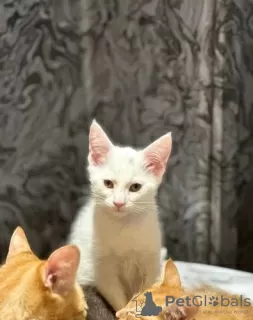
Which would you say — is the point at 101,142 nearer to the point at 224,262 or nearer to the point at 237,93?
the point at 237,93

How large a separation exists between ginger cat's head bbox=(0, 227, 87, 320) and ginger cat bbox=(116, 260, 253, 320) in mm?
100

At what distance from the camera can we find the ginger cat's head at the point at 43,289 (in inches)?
28.9

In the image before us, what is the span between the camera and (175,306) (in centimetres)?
75

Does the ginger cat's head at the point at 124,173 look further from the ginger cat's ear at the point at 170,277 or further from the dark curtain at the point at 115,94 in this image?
the dark curtain at the point at 115,94

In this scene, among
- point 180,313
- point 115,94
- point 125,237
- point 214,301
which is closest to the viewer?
point 180,313

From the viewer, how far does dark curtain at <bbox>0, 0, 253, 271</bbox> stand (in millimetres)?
1179

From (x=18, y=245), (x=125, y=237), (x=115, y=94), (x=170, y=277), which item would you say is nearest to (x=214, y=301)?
(x=170, y=277)

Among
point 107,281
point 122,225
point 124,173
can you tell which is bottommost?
point 107,281

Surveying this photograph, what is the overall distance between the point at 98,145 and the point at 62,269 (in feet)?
0.92

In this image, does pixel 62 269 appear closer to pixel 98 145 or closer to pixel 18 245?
pixel 18 245

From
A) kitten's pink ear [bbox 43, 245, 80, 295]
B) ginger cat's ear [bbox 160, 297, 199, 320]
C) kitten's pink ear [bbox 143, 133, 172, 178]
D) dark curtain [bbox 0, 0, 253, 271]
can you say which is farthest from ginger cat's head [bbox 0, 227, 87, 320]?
dark curtain [bbox 0, 0, 253, 271]

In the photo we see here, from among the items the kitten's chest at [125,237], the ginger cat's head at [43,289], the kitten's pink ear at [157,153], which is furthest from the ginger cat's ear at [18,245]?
the kitten's pink ear at [157,153]

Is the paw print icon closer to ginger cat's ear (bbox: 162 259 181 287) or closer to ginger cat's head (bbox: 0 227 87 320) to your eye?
ginger cat's ear (bbox: 162 259 181 287)

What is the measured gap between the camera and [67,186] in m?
1.22
